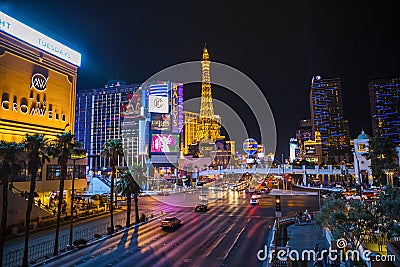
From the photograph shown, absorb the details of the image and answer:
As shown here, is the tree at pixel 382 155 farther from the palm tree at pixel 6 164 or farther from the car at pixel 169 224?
the palm tree at pixel 6 164

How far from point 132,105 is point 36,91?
109915 millimetres

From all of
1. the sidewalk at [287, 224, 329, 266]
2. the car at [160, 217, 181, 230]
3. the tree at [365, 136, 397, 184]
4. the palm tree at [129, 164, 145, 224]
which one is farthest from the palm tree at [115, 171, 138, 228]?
the tree at [365, 136, 397, 184]

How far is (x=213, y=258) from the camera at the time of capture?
21016 mm

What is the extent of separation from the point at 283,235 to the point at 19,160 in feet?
72.9

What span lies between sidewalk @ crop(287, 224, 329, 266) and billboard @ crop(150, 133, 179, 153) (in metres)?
88.6

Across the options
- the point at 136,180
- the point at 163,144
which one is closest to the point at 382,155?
the point at 136,180

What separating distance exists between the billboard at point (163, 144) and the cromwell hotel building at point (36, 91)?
63342 mm

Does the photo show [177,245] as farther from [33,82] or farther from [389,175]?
[389,175]

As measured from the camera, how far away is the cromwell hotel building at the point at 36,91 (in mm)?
41344

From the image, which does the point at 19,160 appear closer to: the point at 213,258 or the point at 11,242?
the point at 11,242

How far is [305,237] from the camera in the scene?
26.4 metres

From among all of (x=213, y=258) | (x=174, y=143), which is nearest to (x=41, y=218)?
(x=213, y=258)

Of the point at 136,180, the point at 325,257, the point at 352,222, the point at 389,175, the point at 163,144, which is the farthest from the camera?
the point at 163,144

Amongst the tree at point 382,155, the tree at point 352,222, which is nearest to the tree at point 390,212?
the tree at point 352,222
